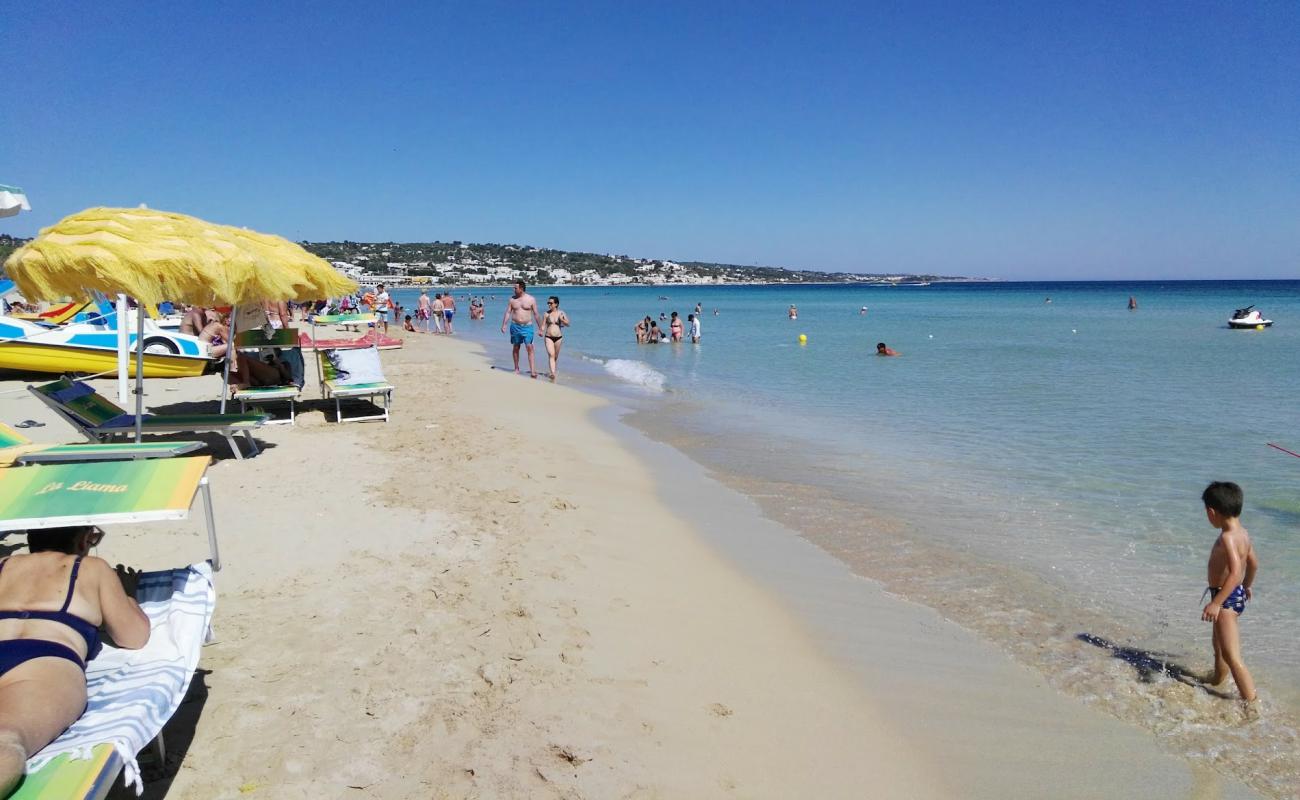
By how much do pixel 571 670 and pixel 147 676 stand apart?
62.6 inches

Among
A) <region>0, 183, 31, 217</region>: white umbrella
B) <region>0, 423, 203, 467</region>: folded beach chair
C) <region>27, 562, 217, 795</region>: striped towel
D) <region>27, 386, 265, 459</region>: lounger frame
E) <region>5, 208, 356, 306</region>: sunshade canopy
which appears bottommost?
<region>27, 562, 217, 795</region>: striped towel

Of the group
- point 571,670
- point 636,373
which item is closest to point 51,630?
point 571,670

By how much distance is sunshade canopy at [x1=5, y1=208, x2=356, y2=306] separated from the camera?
180 inches

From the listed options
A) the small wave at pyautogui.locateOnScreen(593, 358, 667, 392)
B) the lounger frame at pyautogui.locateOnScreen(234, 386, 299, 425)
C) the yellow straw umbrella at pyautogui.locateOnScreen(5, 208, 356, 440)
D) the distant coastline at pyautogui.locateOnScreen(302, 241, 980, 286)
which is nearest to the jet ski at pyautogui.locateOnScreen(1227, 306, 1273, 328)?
the small wave at pyautogui.locateOnScreen(593, 358, 667, 392)

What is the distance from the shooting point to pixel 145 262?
15.5 feet

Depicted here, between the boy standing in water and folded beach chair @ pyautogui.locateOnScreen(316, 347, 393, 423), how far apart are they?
294 inches

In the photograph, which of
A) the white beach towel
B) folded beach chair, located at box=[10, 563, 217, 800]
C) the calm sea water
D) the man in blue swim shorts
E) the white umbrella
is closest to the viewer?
folded beach chair, located at box=[10, 563, 217, 800]

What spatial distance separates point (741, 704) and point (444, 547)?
7.33 feet

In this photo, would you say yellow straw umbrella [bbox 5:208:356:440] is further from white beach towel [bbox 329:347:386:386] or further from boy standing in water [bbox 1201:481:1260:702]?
boy standing in water [bbox 1201:481:1260:702]

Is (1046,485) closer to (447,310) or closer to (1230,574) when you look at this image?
(1230,574)

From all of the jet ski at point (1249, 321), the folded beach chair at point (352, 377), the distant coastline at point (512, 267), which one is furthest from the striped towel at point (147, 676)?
the distant coastline at point (512, 267)

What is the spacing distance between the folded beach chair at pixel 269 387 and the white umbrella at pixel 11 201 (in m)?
2.17

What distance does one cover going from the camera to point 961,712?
335cm

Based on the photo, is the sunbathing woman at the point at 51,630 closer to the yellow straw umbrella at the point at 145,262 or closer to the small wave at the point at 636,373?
the yellow straw umbrella at the point at 145,262
